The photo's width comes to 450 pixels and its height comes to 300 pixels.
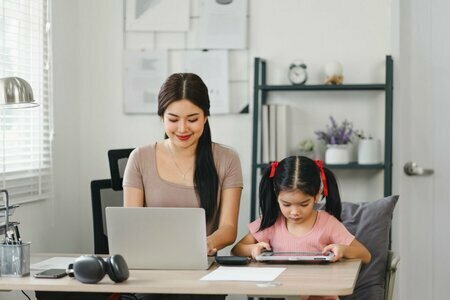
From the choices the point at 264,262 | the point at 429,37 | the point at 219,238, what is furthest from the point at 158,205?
the point at 429,37

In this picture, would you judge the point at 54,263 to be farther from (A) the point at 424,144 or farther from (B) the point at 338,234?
(A) the point at 424,144

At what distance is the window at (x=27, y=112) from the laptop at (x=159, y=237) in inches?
42.0

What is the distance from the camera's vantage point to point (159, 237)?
8.20ft

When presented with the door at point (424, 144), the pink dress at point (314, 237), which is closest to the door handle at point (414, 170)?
the door at point (424, 144)

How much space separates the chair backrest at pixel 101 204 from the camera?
362cm

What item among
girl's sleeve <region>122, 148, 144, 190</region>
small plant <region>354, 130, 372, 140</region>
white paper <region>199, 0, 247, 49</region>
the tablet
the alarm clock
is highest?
white paper <region>199, 0, 247, 49</region>

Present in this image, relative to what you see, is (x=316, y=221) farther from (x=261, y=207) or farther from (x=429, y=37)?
(x=429, y=37)

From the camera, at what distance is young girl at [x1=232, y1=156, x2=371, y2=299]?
2.66 meters

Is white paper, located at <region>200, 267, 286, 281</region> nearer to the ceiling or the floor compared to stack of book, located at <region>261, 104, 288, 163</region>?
nearer to the floor

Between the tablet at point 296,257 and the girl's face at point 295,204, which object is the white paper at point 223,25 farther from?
the tablet at point 296,257

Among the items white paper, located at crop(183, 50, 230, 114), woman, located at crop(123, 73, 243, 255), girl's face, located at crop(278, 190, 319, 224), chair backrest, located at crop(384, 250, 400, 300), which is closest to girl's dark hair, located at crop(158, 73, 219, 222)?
woman, located at crop(123, 73, 243, 255)

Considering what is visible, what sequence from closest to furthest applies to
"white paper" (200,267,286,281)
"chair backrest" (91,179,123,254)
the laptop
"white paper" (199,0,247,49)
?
1. "white paper" (200,267,286,281)
2. the laptop
3. "chair backrest" (91,179,123,254)
4. "white paper" (199,0,247,49)

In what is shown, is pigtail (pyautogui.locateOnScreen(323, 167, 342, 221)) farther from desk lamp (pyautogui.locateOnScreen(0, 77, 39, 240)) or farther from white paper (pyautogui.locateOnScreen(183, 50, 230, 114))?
white paper (pyautogui.locateOnScreen(183, 50, 230, 114))

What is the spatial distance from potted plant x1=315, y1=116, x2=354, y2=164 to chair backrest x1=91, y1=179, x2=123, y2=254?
1014 mm
